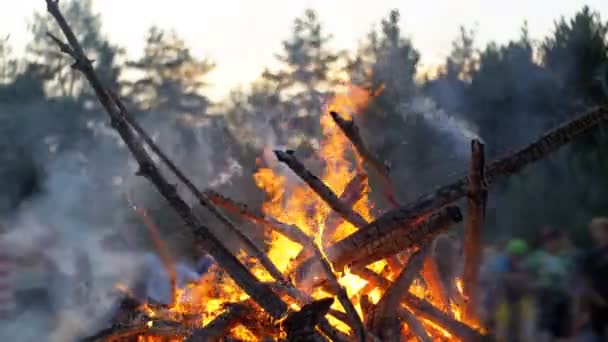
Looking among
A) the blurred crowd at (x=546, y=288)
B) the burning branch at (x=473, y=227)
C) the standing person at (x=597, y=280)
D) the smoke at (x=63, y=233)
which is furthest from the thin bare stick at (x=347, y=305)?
the smoke at (x=63, y=233)

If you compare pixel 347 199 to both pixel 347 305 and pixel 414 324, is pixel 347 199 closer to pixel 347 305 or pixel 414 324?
pixel 414 324

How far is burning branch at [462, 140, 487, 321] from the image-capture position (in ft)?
12.3

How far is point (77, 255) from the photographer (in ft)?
41.2

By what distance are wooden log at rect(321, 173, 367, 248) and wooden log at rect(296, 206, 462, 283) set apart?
594 mm

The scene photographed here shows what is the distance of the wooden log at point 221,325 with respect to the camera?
399 centimetres

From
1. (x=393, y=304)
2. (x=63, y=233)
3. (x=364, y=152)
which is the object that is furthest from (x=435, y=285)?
(x=63, y=233)

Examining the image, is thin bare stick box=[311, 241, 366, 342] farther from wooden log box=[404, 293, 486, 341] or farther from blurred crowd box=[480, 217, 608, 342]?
blurred crowd box=[480, 217, 608, 342]

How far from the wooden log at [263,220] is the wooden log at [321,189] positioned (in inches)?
11.0

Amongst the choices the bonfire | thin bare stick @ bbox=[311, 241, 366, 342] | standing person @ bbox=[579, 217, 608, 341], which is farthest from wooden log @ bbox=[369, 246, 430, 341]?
standing person @ bbox=[579, 217, 608, 341]

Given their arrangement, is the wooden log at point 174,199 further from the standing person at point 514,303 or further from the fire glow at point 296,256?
the standing person at point 514,303

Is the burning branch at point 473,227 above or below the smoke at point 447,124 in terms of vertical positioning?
below

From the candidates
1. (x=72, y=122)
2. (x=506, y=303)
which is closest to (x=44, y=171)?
(x=72, y=122)

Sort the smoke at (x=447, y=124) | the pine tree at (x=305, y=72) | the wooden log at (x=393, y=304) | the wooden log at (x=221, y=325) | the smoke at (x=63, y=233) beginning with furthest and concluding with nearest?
the pine tree at (x=305, y=72), the smoke at (x=447, y=124), the smoke at (x=63, y=233), the wooden log at (x=393, y=304), the wooden log at (x=221, y=325)

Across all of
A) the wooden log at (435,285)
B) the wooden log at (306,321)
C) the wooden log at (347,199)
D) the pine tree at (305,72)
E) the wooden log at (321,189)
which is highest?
the pine tree at (305,72)
